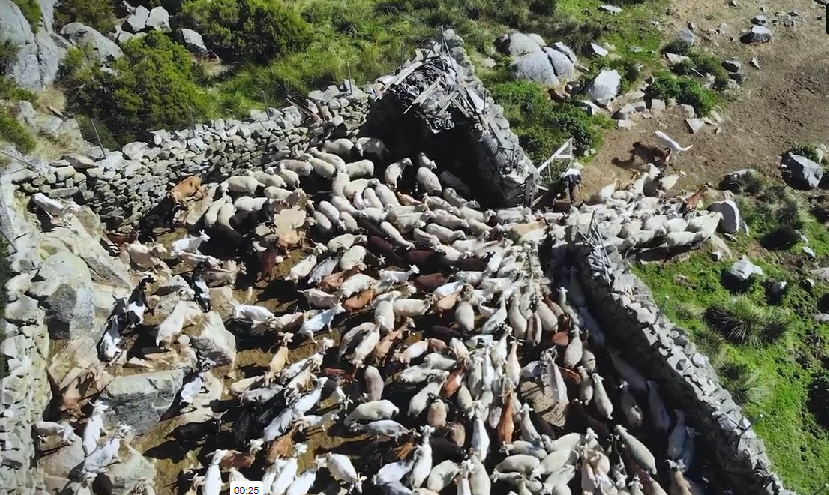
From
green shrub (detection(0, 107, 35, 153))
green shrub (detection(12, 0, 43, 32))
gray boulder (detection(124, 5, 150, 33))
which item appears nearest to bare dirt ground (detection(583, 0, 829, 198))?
green shrub (detection(0, 107, 35, 153))

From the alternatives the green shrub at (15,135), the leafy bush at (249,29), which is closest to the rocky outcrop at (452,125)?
the leafy bush at (249,29)

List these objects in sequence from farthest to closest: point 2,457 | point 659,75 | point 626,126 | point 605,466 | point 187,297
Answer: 1. point 659,75
2. point 626,126
3. point 187,297
4. point 605,466
5. point 2,457

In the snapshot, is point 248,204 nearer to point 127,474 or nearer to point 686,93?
point 127,474

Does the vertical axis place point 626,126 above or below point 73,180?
below

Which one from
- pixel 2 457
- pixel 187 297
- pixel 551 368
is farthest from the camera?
pixel 187 297

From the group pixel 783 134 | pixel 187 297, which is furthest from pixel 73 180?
pixel 783 134

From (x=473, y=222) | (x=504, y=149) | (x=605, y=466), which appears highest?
(x=504, y=149)

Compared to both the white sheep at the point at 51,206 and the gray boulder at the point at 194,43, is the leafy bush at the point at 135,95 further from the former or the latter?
the white sheep at the point at 51,206

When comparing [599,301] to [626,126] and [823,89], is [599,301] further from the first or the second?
[823,89]

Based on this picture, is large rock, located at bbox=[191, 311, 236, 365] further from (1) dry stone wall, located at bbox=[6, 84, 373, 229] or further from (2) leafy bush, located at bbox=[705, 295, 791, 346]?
(2) leafy bush, located at bbox=[705, 295, 791, 346]
